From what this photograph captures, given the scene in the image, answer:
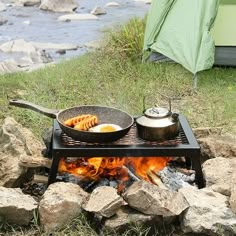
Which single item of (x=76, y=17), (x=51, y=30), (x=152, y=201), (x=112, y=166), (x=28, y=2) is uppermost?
(x=152, y=201)

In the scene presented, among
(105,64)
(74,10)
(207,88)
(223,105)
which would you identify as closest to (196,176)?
(223,105)

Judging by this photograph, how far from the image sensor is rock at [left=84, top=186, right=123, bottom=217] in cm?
334

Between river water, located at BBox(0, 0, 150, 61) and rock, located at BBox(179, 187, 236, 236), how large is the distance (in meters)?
5.72

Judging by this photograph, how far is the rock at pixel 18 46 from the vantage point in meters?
9.15

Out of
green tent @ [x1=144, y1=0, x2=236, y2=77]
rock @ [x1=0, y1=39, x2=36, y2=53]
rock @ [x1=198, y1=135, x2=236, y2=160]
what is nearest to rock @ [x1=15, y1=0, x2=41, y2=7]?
rock @ [x1=0, y1=39, x2=36, y2=53]

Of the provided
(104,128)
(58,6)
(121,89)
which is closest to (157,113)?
(104,128)

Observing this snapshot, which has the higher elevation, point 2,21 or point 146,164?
point 146,164

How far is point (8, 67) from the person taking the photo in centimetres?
781

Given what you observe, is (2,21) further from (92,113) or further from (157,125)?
(157,125)

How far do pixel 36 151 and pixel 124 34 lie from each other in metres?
3.59

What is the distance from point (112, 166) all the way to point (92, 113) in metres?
0.47

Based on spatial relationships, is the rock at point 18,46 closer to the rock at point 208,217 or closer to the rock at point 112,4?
the rock at point 112,4

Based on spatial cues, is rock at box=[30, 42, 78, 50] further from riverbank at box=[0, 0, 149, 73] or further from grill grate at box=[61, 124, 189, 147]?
grill grate at box=[61, 124, 189, 147]

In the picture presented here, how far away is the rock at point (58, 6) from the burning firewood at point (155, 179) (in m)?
9.15
